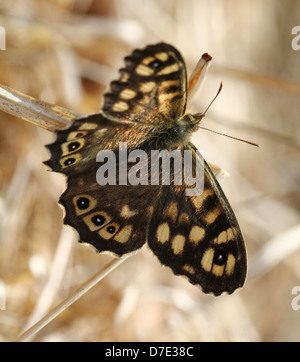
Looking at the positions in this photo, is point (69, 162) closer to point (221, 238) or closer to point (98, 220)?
point (98, 220)

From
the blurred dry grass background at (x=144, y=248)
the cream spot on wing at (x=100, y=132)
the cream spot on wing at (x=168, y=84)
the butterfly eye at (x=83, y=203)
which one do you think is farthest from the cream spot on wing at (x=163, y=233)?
the blurred dry grass background at (x=144, y=248)

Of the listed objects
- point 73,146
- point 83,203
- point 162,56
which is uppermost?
point 162,56

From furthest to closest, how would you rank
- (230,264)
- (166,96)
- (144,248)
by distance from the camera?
(144,248) → (166,96) → (230,264)

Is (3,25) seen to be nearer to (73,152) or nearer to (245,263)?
(73,152)

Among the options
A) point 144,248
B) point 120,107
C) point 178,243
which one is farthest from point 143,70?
point 144,248

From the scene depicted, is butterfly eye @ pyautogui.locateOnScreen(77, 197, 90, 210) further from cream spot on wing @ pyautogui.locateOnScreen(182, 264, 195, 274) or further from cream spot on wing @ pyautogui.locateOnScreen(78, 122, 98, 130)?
cream spot on wing @ pyautogui.locateOnScreen(182, 264, 195, 274)

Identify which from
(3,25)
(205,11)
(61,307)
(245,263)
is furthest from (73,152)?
(205,11)
